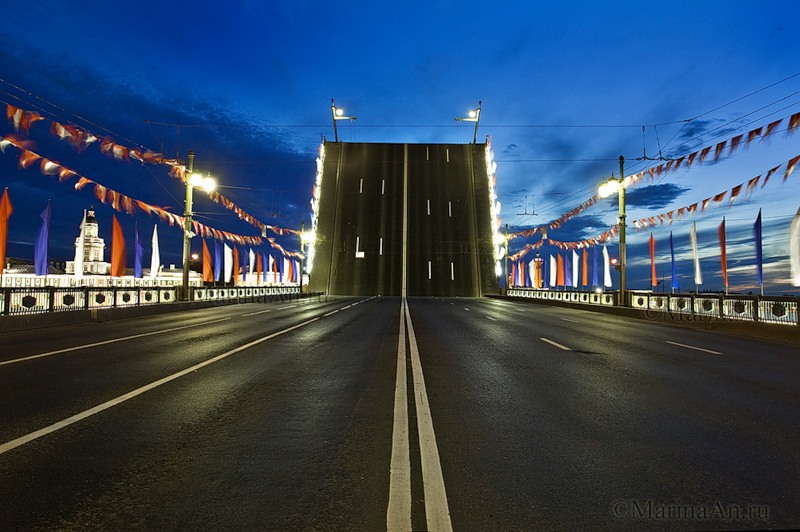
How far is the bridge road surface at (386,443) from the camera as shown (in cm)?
298

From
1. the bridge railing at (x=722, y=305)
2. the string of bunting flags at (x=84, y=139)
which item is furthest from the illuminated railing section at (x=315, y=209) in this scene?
the bridge railing at (x=722, y=305)

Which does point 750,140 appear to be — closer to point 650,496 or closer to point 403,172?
point 650,496

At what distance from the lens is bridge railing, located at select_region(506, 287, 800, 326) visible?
14.3 m

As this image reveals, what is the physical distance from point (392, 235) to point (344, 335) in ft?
129

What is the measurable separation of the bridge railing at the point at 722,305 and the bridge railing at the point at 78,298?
70.2ft

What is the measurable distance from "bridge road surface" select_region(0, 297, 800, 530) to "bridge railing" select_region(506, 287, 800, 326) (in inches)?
267

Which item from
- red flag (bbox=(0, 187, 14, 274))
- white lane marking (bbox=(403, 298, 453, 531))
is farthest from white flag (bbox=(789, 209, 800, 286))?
red flag (bbox=(0, 187, 14, 274))

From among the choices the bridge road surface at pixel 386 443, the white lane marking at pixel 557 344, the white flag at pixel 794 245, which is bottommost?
the bridge road surface at pixel 386 443

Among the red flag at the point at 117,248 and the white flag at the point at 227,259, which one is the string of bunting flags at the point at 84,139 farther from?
the white flag at the point at 227,259

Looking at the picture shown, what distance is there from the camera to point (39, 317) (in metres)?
15.2

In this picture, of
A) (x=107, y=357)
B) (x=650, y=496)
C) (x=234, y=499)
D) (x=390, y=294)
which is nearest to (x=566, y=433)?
(x=650, y=496)

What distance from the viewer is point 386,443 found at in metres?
→ 4.21

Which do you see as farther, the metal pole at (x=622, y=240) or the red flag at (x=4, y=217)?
the metal pole at (x=622, y=240)

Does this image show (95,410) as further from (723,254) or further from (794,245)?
(723,254)
